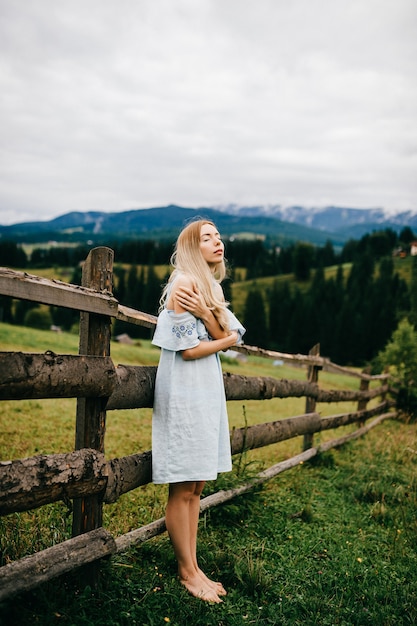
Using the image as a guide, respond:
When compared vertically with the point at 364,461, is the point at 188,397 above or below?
above

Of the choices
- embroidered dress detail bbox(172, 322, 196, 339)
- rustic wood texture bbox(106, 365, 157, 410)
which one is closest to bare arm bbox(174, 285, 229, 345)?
embroidered dress detail bbox(172, 322, 196, 339)

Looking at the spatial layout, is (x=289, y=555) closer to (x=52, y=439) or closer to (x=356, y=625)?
(x=356, y=625)

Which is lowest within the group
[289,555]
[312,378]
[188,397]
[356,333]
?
[356,333]

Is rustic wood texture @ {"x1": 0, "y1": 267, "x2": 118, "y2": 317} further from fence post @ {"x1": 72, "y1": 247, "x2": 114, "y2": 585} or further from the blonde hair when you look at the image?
the blonde hair

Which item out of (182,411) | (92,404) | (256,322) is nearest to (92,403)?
(92,404)

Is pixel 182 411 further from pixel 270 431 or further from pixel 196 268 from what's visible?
pixel 270 431

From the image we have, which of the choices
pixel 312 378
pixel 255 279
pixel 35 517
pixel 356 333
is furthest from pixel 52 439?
pixel 255 279

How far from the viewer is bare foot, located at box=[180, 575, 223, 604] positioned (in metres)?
3.27

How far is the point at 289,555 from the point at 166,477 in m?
1.61

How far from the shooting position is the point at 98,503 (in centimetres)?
312

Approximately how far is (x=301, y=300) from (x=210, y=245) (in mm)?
83872

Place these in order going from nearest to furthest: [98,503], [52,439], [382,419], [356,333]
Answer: [98,503]
[52,439]
[382,419]
[356,333]

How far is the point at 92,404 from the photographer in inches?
122

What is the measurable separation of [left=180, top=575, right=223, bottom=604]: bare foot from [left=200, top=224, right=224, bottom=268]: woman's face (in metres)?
2.23
